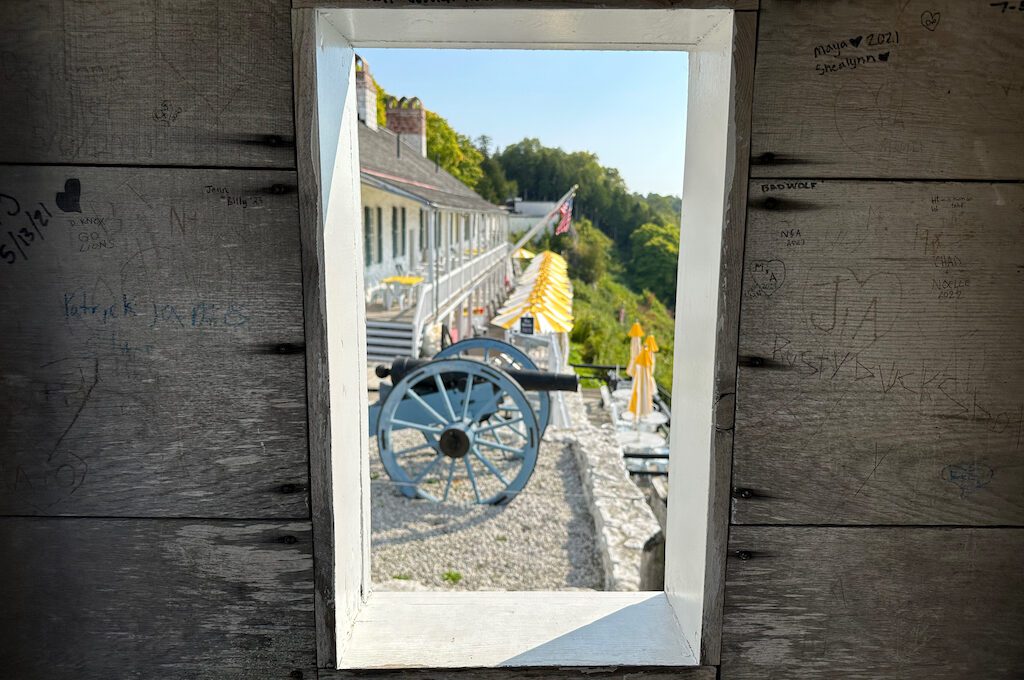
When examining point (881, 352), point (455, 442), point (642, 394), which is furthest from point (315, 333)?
point (642, 394)

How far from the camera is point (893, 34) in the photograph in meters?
1.17

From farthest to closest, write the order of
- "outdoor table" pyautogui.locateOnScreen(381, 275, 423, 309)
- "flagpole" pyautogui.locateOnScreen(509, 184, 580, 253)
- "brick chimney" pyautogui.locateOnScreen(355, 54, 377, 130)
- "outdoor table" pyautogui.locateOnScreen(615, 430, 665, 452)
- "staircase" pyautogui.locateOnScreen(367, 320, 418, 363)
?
"flagpole" pyautogui.locateOnScreen(509, 184, 580, 253), "brick chimney" pyautogui.locateOnScreen(355, 54, 377, 130), "outdoor table" pyautogui.locateOnScreen(381, 275, 423, 309), "staircase" pyautogui.locateOnScreen(367, 320, 418, 363), "outdoor table" pyautogui.locateOnScreen(615, 430, 665, 452)

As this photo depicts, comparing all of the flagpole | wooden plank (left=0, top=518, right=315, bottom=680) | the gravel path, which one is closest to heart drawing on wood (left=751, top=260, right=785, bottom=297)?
wooden plank (left=0, top=518, right=315, bottom=680)

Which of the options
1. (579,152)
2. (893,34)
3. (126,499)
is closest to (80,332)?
(126,499)

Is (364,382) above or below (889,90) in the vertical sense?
below

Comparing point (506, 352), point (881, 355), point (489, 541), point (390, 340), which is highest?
point (881, 355)

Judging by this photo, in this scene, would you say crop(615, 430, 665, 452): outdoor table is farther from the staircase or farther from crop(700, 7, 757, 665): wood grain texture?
crop(700, 7, 757, 665): wood grain texture

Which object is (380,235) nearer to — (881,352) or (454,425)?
(454,425)

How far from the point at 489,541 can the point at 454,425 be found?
3.85ft

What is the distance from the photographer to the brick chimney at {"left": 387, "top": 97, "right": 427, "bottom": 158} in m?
22.7

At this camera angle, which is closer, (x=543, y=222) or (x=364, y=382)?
(x=364, y=382)

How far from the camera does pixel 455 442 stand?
19.5 ft

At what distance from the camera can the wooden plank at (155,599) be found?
1.30m

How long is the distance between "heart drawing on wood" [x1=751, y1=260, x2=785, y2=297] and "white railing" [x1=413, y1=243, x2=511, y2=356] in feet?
32.8
